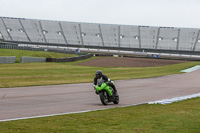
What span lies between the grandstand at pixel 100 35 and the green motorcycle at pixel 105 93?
3296 inches

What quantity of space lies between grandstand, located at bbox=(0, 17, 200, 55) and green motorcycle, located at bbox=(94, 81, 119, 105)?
83730mm

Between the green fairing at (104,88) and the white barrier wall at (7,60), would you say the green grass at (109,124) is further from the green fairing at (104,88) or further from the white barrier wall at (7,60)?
the white barrier wall at (7,60)

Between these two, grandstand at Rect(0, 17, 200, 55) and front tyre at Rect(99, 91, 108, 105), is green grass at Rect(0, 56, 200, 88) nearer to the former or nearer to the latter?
front tyre at Rect(99, 91, 108, 105)

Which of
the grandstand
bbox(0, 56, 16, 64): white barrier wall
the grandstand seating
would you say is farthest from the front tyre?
the grandstand seating

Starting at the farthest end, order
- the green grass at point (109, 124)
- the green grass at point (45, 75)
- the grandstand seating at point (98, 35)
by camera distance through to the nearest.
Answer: the grandstand seating at point (98, 35) → the green grass at point (45, 75) → the green grass at point (109, 124)

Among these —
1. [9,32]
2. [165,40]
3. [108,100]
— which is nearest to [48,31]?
[9,32]

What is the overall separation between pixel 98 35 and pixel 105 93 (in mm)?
92652

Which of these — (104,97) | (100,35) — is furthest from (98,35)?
(104,97)

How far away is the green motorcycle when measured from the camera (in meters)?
14.1

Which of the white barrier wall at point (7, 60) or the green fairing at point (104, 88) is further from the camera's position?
the white barrier wall at point (7, 60)

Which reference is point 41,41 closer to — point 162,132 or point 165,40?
point 165,40

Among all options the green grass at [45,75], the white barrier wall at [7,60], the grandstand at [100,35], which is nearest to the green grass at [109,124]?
the green grass at [45,75]

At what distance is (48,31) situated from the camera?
10906 cm

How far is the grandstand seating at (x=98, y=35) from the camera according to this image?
100 meters
